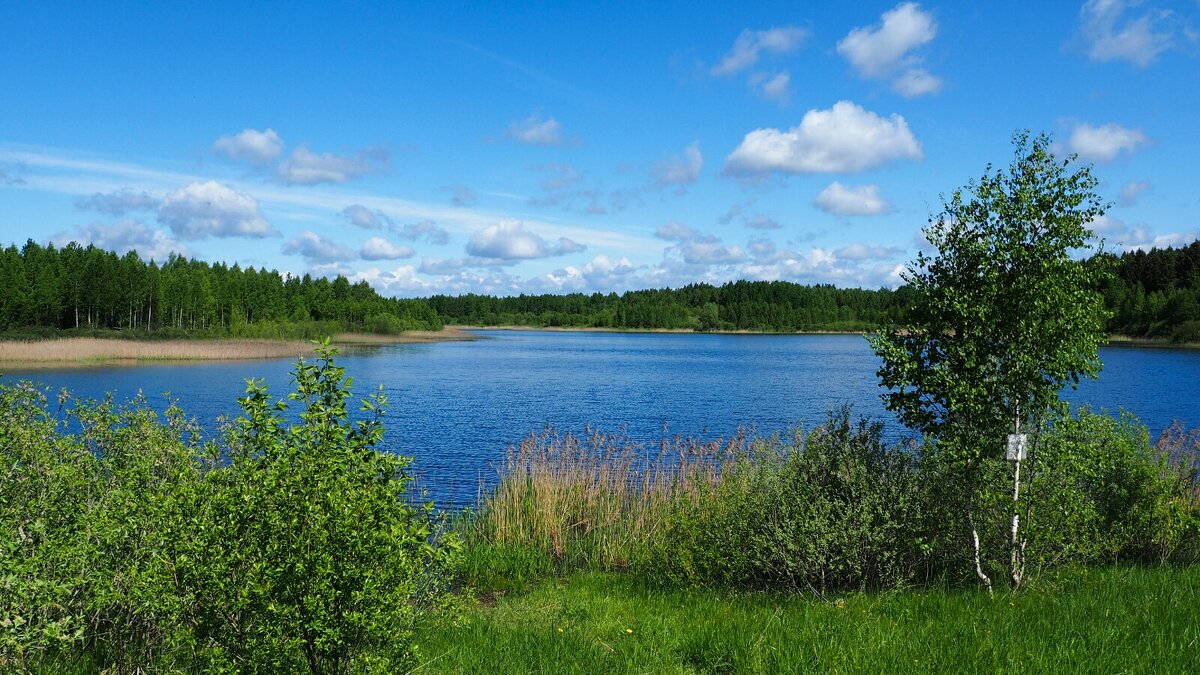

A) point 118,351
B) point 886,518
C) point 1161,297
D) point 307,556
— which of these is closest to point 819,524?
point 886,518

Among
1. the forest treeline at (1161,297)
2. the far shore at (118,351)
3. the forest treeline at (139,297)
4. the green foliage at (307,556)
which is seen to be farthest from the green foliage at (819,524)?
the forest treeline at (1161,297)

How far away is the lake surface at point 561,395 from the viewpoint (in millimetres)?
29062

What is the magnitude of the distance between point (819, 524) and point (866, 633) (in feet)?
6.74

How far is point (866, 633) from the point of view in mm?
7164

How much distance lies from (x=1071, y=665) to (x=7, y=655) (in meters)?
8.42

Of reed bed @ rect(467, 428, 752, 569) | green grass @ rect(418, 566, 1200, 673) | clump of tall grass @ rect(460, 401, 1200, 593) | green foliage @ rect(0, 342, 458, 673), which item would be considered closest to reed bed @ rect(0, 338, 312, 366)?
reed bed @ rect(467, 428, 752, 569)

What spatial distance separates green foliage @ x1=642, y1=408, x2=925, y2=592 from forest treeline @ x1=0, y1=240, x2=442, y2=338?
91240 mm

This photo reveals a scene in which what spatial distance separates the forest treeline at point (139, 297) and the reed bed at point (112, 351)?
1851 centimetres

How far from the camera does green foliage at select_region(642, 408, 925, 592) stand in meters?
9.30

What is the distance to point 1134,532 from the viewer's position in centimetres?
1057

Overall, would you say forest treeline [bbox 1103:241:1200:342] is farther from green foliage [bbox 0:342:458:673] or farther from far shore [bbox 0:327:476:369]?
green foliage [bbox 0:342:458:673]

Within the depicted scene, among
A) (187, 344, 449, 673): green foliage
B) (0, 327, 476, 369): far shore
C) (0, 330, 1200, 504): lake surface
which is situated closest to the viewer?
(187, 344, 449, 673): green foliage

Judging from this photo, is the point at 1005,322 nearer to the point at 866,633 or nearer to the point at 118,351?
the point at 866,633

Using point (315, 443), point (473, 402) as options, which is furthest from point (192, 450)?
point (473, 402)
